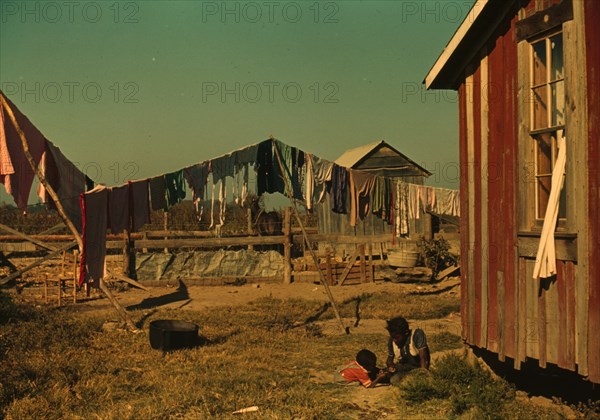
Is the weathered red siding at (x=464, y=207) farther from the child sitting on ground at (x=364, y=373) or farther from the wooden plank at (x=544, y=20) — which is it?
the wooden plank at (x=544, y=20)

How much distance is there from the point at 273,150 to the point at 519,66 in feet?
24.2

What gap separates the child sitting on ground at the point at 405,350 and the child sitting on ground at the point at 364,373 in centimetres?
20

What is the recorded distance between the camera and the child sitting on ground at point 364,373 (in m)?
8.40

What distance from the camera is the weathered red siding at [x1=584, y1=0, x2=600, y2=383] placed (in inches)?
235

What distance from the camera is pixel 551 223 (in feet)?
21.0

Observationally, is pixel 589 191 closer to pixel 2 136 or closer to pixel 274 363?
pixel 274 363

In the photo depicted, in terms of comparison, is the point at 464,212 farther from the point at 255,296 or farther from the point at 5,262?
the point at 5,262

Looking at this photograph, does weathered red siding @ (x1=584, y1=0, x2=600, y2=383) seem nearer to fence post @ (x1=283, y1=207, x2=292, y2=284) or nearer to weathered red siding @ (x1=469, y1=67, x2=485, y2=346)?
weathered red siding @ (x1=469, y1=67, x2=485, y2=346)

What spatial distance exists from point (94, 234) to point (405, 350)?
6604 millimetres

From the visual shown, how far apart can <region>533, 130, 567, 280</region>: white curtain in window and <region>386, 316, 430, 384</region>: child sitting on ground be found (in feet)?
8.34

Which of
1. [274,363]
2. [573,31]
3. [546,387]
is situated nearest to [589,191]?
[573,31]

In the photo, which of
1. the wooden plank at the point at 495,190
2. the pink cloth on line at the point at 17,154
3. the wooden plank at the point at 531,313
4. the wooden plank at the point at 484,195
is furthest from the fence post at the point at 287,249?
the wooden plank at the point at 531,313

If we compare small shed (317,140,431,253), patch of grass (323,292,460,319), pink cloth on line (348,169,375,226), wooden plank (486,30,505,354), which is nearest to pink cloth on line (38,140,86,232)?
patch of grass (323,292,460,319)

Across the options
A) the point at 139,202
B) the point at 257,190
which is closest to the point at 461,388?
the point at 257,190
